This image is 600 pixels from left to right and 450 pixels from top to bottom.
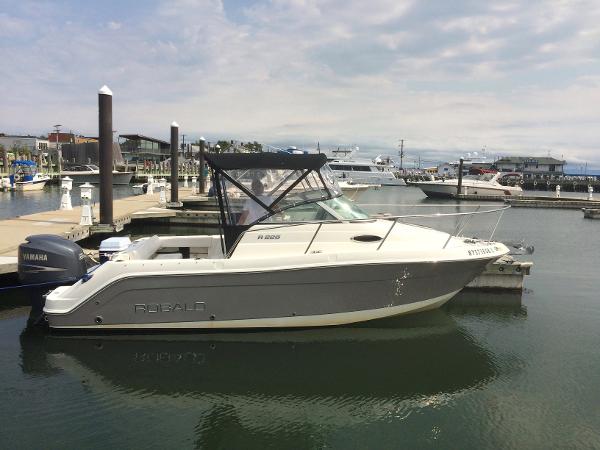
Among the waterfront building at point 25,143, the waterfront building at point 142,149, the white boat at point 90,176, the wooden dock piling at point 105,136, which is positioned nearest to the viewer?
the wooden dock piling at point 105,136

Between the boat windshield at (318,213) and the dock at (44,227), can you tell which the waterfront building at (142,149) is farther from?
the boat windshield at (318,213)

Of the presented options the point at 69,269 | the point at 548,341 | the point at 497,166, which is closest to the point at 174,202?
the point at 69,269

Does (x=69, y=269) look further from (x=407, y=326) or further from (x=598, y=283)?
(x=598, y=283)

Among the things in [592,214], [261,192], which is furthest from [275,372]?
[592,214]

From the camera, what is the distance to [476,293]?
944 cm

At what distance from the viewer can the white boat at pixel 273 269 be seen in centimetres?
632

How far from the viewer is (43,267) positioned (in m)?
6.73

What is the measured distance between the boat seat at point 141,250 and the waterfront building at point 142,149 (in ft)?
231

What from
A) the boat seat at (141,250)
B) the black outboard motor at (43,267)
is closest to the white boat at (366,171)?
the boat seat at (141,250)

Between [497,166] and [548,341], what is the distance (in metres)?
100

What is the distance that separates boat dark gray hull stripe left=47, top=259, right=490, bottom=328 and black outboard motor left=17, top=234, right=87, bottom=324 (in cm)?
55

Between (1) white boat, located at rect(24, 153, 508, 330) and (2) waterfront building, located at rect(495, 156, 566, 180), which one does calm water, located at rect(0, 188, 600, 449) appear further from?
(2) waterfront building, located at rect(495, 156, 566, 180)

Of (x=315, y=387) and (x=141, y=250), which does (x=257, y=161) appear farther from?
(x=315, y=387)

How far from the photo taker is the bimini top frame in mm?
6711
